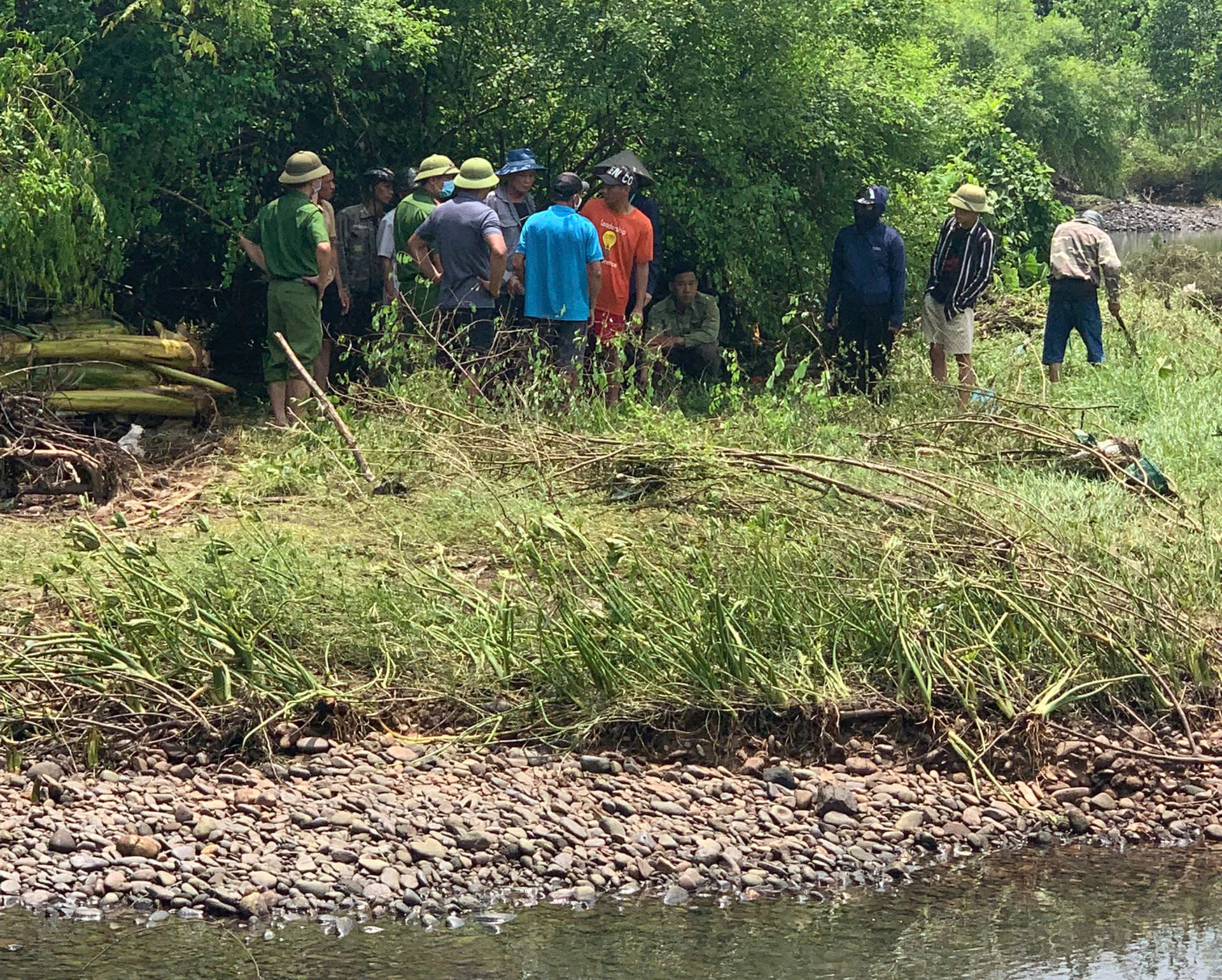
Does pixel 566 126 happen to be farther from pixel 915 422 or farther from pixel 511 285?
pixel 915 422

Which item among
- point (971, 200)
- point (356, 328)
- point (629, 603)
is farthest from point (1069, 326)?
point (629, 603)

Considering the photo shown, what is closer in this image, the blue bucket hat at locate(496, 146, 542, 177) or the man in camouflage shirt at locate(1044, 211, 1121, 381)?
the blue bucket hat at locate(496, 146, 542, 177)

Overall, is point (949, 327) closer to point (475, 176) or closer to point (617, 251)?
point (617, 251)

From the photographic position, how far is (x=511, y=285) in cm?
1007

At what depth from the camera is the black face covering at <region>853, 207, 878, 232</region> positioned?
10.5m

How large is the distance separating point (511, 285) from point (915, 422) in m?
2.74

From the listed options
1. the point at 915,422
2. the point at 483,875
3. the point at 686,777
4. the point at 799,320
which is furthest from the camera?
the point at 799,320

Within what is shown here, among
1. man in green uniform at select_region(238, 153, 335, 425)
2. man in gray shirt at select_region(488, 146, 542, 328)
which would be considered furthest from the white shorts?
man in green uniform at select_region(238, 153, 335, 425)

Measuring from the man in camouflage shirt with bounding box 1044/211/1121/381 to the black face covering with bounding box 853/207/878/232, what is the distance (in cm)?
160

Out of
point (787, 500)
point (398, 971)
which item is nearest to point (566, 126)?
point (787, 500)

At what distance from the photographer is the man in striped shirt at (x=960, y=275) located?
10.5m

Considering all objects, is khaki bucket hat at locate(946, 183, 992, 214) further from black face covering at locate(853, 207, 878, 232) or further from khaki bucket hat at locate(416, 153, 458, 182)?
khaki bucket hat at locate(416, 153, 458, 182)

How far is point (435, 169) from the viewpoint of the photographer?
10.2 m

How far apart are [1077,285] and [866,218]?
1.81 meters
